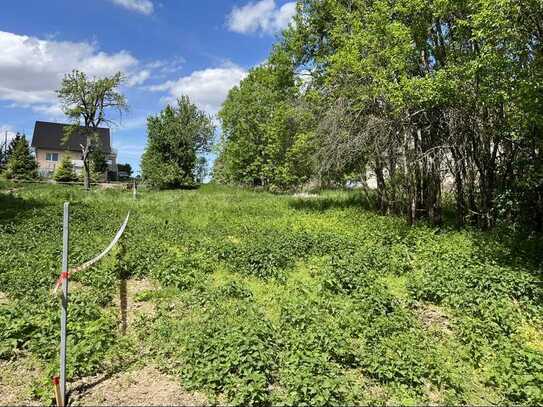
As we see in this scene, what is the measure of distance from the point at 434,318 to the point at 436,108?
6.42m

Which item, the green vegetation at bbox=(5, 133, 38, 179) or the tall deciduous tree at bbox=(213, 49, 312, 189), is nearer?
the tall deciduous tree at bbox=(213, 49, 312, 189)

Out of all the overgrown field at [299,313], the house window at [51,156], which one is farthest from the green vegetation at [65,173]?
the overgrown field at [299,313]

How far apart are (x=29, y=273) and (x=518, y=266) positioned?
882cm

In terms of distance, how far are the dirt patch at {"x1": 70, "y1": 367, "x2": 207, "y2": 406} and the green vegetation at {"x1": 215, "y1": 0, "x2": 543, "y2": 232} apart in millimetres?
6910

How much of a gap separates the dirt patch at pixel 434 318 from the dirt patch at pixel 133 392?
3.36 metres

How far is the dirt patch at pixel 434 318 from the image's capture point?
537 cm

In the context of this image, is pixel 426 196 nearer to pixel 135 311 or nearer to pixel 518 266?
pixel 518 266

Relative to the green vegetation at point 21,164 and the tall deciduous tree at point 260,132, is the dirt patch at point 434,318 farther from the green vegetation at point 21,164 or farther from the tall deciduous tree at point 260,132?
the green vegetation at point 21,164

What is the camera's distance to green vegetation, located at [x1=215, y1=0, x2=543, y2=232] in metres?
7.08

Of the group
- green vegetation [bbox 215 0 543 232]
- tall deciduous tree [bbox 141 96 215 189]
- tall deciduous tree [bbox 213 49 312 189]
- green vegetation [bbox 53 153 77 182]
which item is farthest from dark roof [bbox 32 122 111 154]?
green vegetation [bbox 215 0 543 232]

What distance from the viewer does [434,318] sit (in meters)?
5.68

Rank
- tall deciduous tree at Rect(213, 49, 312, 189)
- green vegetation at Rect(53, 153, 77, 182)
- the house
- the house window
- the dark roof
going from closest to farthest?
tall deciduous tree at Rect(213, 49, 312, 189)
green vegetation at Rect(53, 153, 77, 182)
the house
the dark roof
the house window

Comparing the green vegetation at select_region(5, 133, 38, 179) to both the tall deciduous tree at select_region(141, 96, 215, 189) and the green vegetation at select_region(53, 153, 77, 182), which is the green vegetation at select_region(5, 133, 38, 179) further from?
the tall deciduous tree at select_region(141, 96, 215, 189)

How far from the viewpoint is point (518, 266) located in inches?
292
